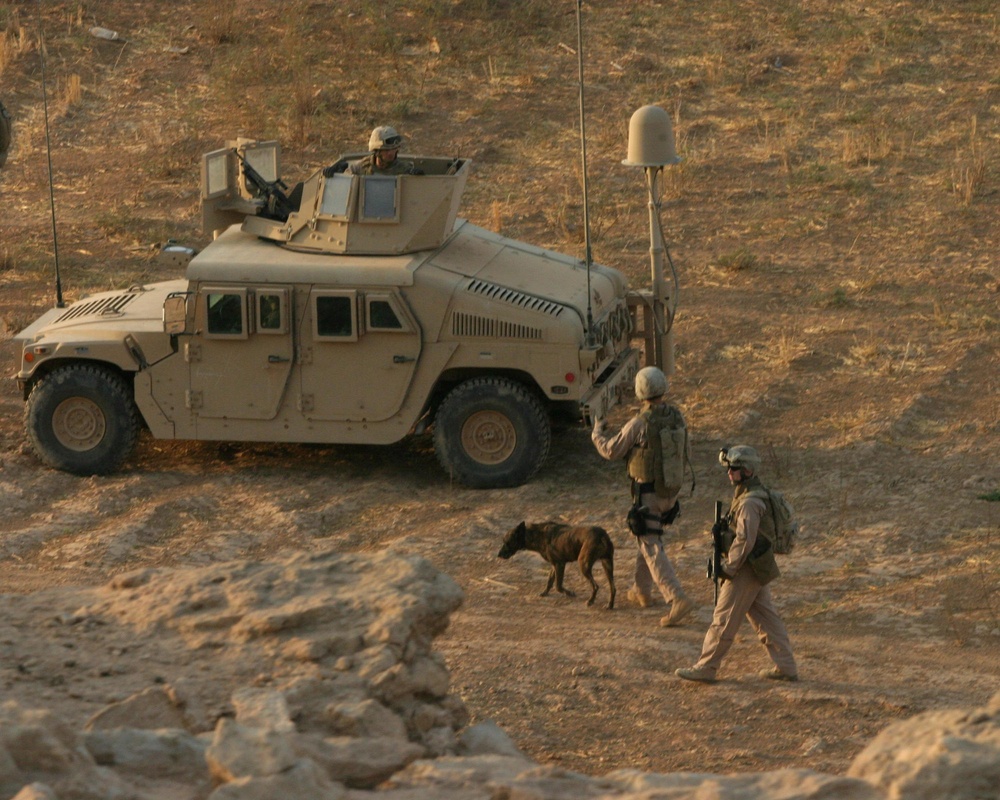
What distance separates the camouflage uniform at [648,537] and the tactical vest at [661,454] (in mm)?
38

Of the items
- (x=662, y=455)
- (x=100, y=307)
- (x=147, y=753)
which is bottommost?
(x=147, y=753)

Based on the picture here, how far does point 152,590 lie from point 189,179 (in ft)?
45.0

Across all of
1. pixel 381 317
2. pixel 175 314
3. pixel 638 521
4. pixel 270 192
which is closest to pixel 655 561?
pixel 638 521

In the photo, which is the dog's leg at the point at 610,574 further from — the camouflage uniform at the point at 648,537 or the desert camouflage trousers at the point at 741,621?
the desert camouflage trousers at the point at 741,621

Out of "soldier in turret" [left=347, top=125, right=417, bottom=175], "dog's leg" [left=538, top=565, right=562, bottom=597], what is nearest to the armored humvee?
"soldier in turret" [left=347, top=125, right=417, bottom=175]

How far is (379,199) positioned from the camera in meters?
12.4

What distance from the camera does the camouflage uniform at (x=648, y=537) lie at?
9930 millimetres

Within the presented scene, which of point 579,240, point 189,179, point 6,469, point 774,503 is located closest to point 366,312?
point 6,469

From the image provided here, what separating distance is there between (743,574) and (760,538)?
0.21 metres

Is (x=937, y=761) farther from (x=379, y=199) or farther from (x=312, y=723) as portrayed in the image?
(x=379, y=199)

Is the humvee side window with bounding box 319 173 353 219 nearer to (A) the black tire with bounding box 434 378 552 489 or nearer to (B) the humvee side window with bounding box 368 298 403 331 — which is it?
(B) the humvee side window with bounding box 368 298 403 331

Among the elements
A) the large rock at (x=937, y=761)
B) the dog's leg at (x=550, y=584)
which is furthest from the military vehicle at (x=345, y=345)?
the large rock at (x=937, y=761)

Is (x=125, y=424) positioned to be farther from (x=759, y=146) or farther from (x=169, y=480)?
(x=759, y=146)

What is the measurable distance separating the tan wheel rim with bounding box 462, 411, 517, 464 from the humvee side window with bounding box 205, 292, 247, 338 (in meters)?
1.73
